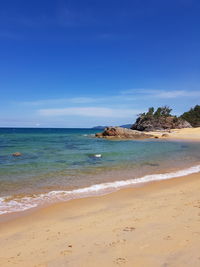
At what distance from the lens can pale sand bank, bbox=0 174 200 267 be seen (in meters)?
4.27

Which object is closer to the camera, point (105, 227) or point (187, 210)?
point (105, 227)

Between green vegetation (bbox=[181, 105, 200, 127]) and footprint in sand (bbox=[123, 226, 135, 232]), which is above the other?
green vegetation (bbox=[181, 105, 200, 127])

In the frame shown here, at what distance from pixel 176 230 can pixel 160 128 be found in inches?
3634

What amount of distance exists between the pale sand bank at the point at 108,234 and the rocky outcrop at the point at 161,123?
287ft

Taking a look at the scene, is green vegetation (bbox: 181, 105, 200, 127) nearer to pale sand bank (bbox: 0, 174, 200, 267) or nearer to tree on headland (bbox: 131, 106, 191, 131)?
tree on headland (bbox: 131, 106, 191, 131)

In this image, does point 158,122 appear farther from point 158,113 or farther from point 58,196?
point 58,196

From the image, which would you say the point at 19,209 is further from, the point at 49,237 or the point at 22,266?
the point at 22,266

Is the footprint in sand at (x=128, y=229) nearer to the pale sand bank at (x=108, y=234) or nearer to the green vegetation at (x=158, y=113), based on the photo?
the pale sand bank at (x=108, y=234)

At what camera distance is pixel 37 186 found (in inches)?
430

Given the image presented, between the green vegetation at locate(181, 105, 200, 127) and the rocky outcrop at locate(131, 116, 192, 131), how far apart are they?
1542 cm

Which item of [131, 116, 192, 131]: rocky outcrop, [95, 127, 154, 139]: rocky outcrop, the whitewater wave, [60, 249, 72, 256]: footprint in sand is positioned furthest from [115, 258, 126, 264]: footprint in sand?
[131, 116, 192, 131]: rocky outcrop

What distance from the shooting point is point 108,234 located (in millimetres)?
5371

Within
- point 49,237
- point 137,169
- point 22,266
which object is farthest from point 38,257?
point 137,169

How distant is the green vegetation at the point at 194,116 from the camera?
4271 inches
